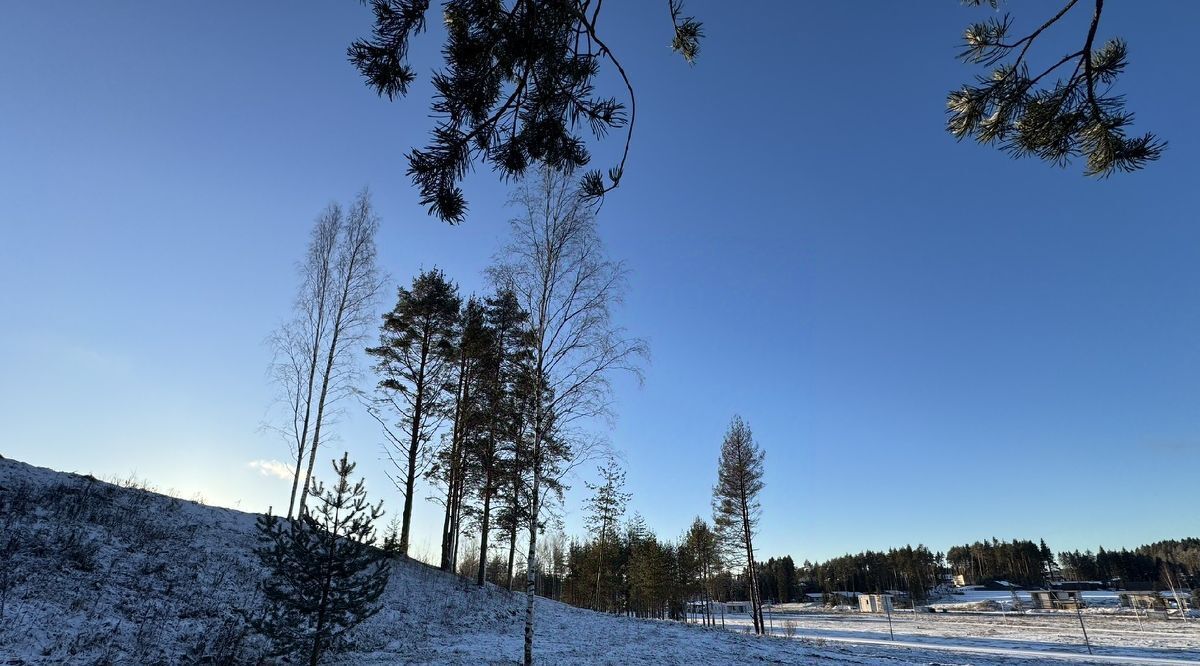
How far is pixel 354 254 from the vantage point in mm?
18812

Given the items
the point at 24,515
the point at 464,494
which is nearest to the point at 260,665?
the point at 24,515

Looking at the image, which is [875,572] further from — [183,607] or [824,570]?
[183,607]

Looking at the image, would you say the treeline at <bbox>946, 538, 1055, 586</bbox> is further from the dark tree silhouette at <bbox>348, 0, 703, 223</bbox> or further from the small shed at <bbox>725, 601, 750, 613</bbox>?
the dark tree silhouette at <bbox>348, 0, 703, 223</bbox>

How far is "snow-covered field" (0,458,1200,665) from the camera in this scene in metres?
7.28

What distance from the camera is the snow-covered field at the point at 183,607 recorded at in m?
7.28

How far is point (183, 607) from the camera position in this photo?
888 cm

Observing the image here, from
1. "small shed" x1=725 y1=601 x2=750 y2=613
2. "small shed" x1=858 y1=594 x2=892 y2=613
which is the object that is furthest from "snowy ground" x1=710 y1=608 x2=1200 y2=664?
"small shed" x1=725 y1=601 x2=750 y2=613

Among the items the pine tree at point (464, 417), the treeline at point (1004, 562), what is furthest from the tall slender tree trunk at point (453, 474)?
the treeline at point (1004, 562)

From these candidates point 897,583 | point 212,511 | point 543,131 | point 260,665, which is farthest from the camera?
point 897,583

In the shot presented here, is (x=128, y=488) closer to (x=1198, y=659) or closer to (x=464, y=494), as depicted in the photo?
(x=464, y=494)

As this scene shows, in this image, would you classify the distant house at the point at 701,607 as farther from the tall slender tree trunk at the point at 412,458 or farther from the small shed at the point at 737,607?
the small shed at the point at 737,607

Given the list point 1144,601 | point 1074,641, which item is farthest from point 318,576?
point 1144,601

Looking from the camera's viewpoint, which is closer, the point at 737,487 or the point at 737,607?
the point at 737,487

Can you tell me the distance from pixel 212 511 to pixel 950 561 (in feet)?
580
